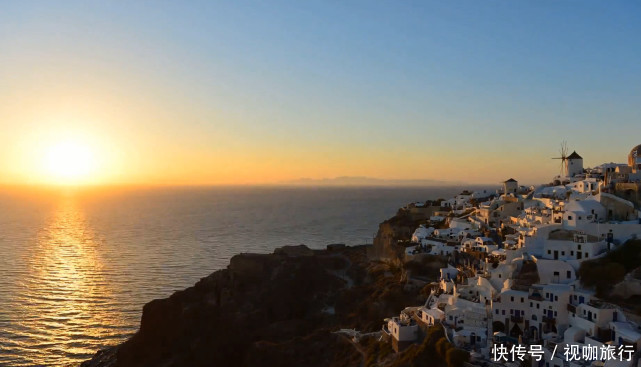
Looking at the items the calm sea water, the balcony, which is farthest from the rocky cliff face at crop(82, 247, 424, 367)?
the balcony

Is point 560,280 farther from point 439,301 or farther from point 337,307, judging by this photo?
point 337,307

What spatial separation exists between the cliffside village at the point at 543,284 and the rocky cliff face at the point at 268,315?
25.1ft

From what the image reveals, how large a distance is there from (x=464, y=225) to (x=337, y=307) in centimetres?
2041

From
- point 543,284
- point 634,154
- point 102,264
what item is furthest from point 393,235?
point 102,264

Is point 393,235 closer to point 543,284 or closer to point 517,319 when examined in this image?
point 543,284

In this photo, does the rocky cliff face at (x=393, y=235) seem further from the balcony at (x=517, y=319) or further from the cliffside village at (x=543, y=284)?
the balcony at (x=517, y=319)

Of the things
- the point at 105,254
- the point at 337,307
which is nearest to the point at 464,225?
the point at 337,307

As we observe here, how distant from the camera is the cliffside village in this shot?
117 ft

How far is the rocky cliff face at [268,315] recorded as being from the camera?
175 feet

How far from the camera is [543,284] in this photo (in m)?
42.5

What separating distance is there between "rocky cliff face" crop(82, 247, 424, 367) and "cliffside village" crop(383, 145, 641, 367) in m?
7.66

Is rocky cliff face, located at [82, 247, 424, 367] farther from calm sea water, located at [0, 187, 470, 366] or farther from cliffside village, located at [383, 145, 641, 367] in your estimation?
cliffside village, located at [383, 145, 641, 367]

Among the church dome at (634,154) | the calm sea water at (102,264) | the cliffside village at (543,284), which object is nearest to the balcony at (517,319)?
the cliffside village at (543,284)

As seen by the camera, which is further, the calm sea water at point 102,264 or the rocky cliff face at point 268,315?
the calm sea water at point 102,264
